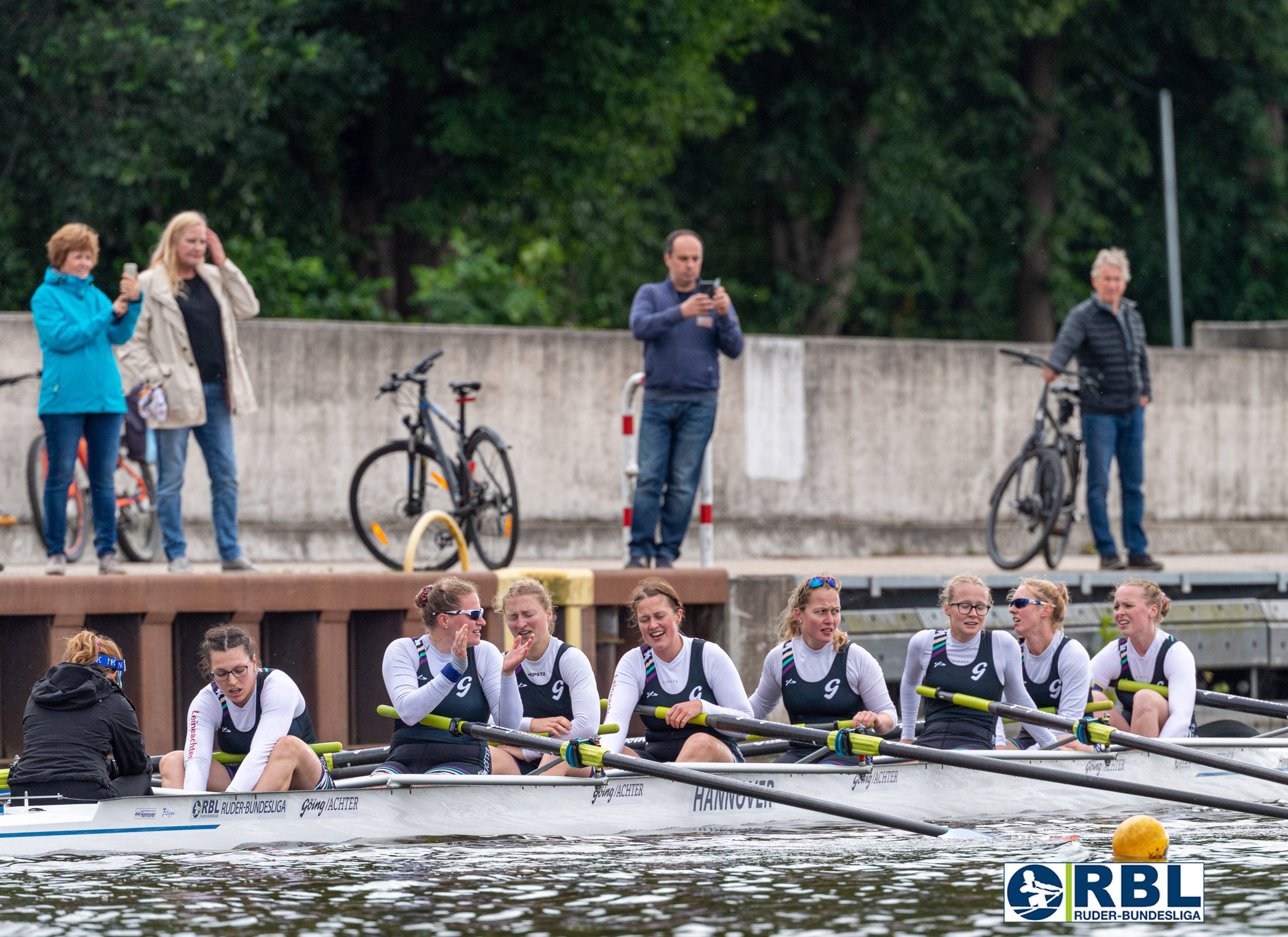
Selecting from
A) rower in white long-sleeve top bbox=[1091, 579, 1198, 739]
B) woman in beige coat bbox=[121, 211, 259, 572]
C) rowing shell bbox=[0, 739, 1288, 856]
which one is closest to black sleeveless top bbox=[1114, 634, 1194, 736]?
rower in white long-sleeve top bbox=[1091, 579, 1198, 739]

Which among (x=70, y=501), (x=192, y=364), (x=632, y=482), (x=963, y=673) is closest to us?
(x=963, y=673)

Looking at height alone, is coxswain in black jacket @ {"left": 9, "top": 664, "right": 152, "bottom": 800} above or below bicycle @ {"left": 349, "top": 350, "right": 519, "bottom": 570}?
below

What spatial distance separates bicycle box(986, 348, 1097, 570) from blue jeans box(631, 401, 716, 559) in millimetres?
2595

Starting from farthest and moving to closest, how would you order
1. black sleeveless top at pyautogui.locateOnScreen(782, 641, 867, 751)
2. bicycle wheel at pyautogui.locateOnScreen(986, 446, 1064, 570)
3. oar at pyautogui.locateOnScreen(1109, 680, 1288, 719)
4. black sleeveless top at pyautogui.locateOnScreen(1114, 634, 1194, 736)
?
bicycle wheel at pyautogui.locateOnScreen(986, 446, 1064, 570), oar at pyautogui.locateOnScreen(1109, 680, 1288, 719), black sleeveless top at pyautogui.locateOnScreen(1114, 634, 1194, 736), black sleeveless top at pyautogui.locateOnScreen(782, 641, 867, 751)

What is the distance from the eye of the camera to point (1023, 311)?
28812 millimetres

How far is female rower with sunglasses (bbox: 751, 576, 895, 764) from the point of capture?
32.3 ft

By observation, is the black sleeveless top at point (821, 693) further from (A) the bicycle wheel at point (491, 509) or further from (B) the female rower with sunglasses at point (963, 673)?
(A) the bicycle wheel at point (491, 509)

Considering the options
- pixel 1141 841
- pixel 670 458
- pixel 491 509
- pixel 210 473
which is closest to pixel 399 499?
pixel 491 509

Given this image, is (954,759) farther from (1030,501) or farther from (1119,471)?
(1119,471)

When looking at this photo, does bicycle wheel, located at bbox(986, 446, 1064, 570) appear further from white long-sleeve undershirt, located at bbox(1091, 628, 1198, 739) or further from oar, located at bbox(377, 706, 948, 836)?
oar, located at bbox(377, 706, 948, 836)

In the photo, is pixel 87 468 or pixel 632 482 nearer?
pixel 87 468

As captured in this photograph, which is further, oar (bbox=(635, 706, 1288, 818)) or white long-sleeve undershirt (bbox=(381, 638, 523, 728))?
oar (bbox=(635, 706, 1288, 818))

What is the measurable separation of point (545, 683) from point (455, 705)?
585mm

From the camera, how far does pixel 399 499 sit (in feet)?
41.3
